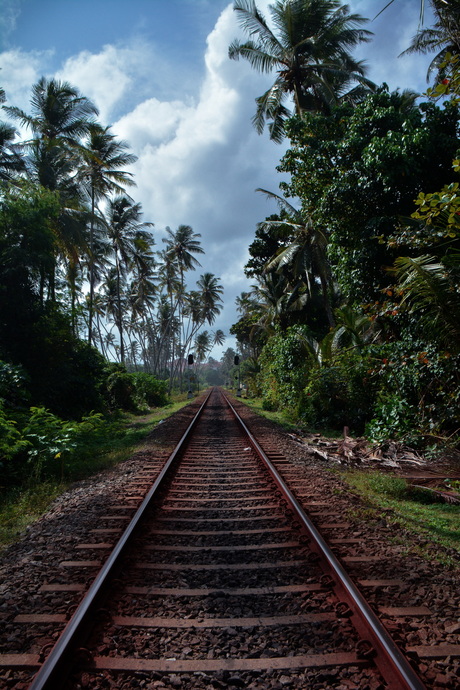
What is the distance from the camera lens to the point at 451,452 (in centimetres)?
664

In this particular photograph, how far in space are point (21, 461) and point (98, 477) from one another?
135cm

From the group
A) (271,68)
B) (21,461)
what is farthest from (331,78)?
(21,461)

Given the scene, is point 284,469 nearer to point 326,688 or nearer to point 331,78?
point 326,688

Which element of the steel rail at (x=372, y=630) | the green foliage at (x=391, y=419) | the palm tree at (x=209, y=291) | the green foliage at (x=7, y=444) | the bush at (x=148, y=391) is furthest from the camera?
the palm tree at (x=209, y=291)

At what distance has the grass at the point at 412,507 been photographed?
13.0ft

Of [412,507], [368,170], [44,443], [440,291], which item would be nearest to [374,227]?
[368,170]

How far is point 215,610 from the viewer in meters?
2.62

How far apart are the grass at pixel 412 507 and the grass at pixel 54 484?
13.6ft

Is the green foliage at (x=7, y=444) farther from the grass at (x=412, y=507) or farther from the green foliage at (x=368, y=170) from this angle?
the green foliage at (x=368, y=170)

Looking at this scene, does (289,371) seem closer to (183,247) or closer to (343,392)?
(343,392)

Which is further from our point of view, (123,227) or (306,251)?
(123,227)

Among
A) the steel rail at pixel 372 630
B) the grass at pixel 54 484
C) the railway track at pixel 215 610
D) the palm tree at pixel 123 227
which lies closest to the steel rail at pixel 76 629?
the railway track at pixel 215 610

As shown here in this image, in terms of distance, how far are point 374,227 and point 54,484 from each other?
8430 millimetres

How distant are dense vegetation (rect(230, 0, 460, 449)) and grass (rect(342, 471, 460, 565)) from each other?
1.71m
